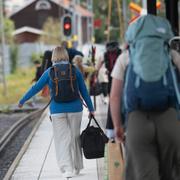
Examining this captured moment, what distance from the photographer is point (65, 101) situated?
7.99 meters

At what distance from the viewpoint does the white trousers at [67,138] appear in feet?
26.7

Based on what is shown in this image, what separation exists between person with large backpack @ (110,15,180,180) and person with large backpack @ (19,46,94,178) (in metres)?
2.84

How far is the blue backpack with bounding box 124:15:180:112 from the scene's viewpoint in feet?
16.1

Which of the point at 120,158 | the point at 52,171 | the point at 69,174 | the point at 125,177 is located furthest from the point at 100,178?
the point at 125,177

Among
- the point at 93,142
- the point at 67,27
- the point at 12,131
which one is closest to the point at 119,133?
the point at 93,142

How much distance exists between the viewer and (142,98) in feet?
16.2

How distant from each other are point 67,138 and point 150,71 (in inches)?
137

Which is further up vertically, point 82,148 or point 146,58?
point 146,58

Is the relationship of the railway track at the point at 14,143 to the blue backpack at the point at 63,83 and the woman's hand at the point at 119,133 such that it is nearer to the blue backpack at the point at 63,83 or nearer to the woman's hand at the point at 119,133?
the blue backpack at the point at 63,83

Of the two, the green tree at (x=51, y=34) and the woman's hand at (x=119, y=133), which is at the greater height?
the green tree at (x=51, y=34)

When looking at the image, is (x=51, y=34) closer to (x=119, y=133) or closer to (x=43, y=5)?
(x=43, y=5)

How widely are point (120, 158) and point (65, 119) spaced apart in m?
2.03

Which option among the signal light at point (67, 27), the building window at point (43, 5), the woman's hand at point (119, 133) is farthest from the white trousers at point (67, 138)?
the building window at point (43, 5)

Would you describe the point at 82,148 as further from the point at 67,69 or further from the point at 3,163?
the point at 3,163
